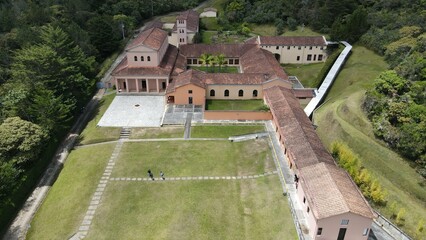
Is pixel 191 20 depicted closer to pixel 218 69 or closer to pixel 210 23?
pixel 210 23

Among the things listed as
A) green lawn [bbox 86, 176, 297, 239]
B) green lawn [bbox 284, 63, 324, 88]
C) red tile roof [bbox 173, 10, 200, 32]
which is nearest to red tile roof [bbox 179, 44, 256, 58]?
green lawn [bbox 284, 63, 324, 88]

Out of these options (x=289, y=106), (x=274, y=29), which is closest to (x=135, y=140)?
(x=289, y=106)

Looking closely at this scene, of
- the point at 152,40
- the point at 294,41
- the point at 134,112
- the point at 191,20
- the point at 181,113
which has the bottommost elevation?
the point at 134,112

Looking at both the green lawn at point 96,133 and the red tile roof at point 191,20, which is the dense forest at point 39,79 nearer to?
the green lawn at point 96,133

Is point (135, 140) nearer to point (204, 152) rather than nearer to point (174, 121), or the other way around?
point (174, 121)

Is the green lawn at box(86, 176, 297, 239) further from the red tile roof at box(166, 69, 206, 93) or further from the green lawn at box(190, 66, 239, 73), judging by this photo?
the green lawn at box(190, 66, 239, 73)

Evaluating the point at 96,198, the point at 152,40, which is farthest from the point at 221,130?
the point at 152,40

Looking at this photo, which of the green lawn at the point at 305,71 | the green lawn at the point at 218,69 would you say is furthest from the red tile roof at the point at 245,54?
the green lawn at the point at 305,71
